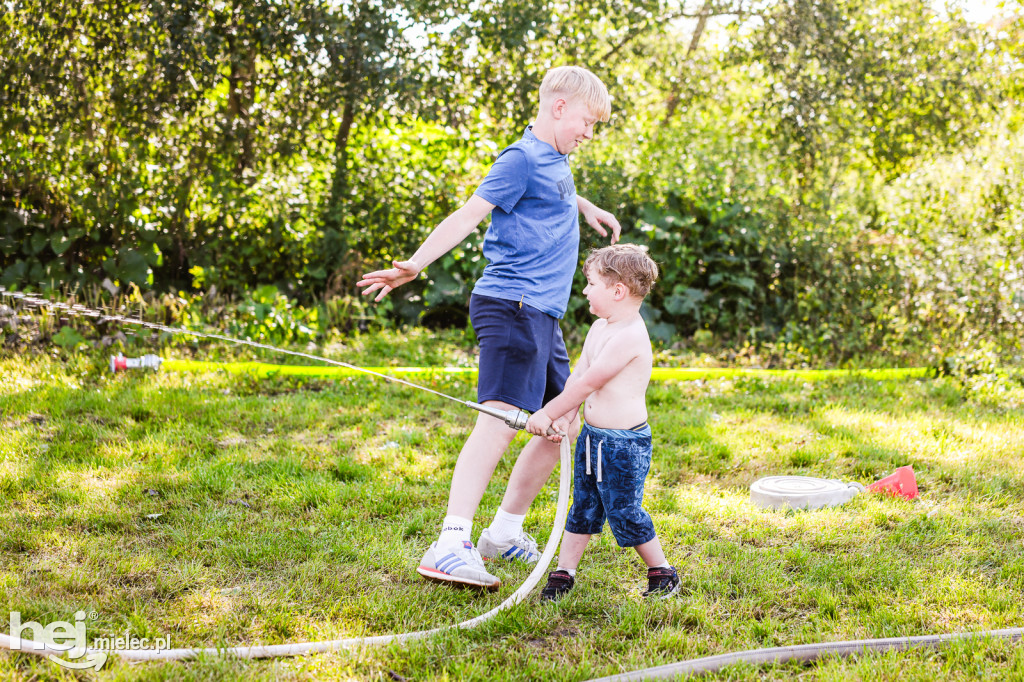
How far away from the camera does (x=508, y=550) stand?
9.21 ft

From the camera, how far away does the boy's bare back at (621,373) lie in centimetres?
239

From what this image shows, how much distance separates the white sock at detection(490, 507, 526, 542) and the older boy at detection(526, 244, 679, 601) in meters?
0.31

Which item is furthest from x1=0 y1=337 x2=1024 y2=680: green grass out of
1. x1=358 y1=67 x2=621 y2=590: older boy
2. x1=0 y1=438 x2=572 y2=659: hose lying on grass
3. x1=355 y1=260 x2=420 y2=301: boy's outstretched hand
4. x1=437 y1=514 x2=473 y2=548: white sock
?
x1=355 y1=260 x2=420 y2=301: boy's outstretched hand

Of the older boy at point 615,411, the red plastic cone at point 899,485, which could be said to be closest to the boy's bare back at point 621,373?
the older boy at point 615,411

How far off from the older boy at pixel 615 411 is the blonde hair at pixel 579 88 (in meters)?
0.50

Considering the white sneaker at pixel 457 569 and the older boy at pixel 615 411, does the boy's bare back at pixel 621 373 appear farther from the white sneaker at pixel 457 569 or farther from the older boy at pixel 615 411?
the white sneaker at pixel 457 569

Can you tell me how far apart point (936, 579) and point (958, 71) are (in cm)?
825

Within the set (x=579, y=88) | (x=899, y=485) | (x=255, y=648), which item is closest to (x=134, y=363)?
(x=255, y=648)

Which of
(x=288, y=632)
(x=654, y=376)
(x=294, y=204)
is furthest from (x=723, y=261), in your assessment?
(x=288, y=632)

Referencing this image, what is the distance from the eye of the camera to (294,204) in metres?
6.83

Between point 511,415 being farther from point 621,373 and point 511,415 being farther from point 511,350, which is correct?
point 621,373

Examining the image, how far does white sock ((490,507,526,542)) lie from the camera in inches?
110

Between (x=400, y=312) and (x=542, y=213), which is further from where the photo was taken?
(x=400, y=312)

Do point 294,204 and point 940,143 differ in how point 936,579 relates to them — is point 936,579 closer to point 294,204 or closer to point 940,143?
point 294,204
